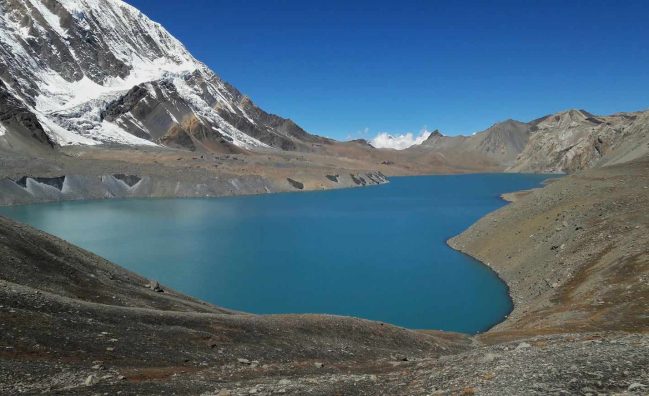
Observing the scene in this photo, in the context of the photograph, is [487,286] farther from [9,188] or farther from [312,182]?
[312,182]

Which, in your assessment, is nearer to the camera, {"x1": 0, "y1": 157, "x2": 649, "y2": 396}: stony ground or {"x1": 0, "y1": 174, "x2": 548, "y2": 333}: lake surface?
{"x1": 0, "y1": 157, "x2": 649, "y2": 396}: stony ground

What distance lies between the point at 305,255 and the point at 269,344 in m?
47.6

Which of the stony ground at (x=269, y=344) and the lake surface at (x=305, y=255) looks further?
the lake surface at (x=305, y=255)

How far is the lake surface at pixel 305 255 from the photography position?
1785 inches

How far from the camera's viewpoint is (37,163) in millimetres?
137250

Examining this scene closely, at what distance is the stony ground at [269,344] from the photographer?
1316 centimetres

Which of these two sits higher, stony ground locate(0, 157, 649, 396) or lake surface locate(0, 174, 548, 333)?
stony ground locate(0, 157, 649, 396)

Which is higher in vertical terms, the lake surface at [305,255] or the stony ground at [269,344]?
Answer: the stony ground at [269,344]

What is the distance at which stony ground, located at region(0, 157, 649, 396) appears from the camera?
518 inches

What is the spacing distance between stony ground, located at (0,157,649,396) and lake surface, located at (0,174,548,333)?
11121 millimetres

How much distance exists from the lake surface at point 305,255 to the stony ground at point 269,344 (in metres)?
11.1

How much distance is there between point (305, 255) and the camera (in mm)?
68188

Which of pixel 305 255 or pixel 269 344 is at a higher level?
pixel 269 344

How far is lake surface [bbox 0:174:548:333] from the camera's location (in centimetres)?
4534
